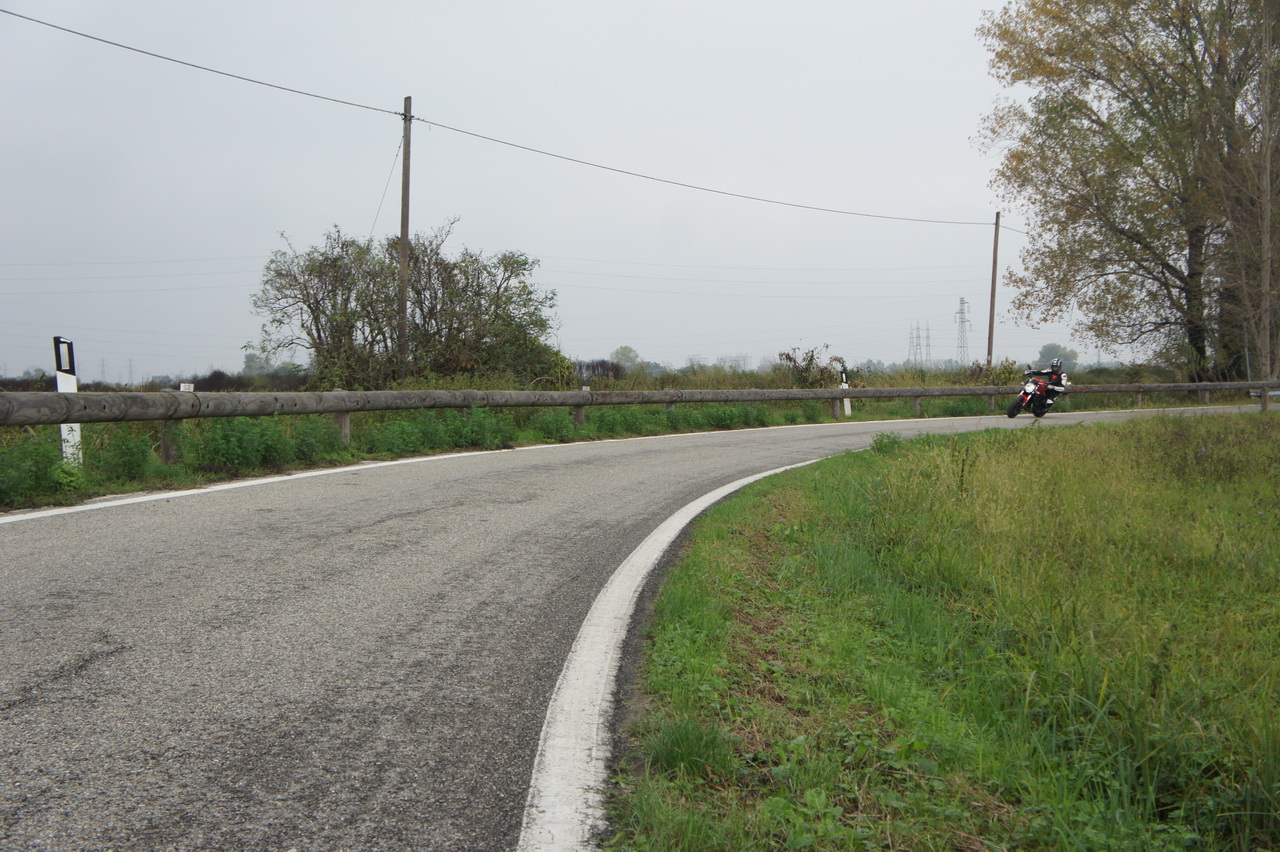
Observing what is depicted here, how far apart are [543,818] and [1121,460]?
8.72m

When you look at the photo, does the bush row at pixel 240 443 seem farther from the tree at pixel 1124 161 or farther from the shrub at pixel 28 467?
the tree at pixel 1124 161

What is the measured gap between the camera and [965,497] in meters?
6.69

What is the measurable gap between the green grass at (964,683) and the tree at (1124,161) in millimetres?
25298

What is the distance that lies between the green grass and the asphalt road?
1.76ft

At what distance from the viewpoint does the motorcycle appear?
65.4 feet

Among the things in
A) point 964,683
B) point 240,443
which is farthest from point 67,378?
point 964,683

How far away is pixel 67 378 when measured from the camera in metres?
7.90

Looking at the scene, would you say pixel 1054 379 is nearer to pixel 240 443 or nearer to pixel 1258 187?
pixel 1258 187

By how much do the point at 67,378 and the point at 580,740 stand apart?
743cm

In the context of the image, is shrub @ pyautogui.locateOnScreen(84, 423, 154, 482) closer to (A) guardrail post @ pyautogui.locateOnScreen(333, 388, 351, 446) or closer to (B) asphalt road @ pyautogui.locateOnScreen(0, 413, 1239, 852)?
(B) asphalt road @ pyautogui.locateOnScreen(0, 413, 1239, 852)

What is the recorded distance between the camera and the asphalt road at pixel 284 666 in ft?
7.16

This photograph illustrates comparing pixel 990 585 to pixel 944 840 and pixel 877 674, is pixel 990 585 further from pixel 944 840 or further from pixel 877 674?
pixel 944 840

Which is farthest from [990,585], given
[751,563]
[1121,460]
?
[1121,460]

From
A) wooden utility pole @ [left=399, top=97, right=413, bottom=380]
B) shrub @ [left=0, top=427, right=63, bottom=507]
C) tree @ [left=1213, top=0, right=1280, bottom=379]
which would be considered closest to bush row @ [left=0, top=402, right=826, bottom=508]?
shrub @ [left=0, top=427, right=63, bottom=507]
